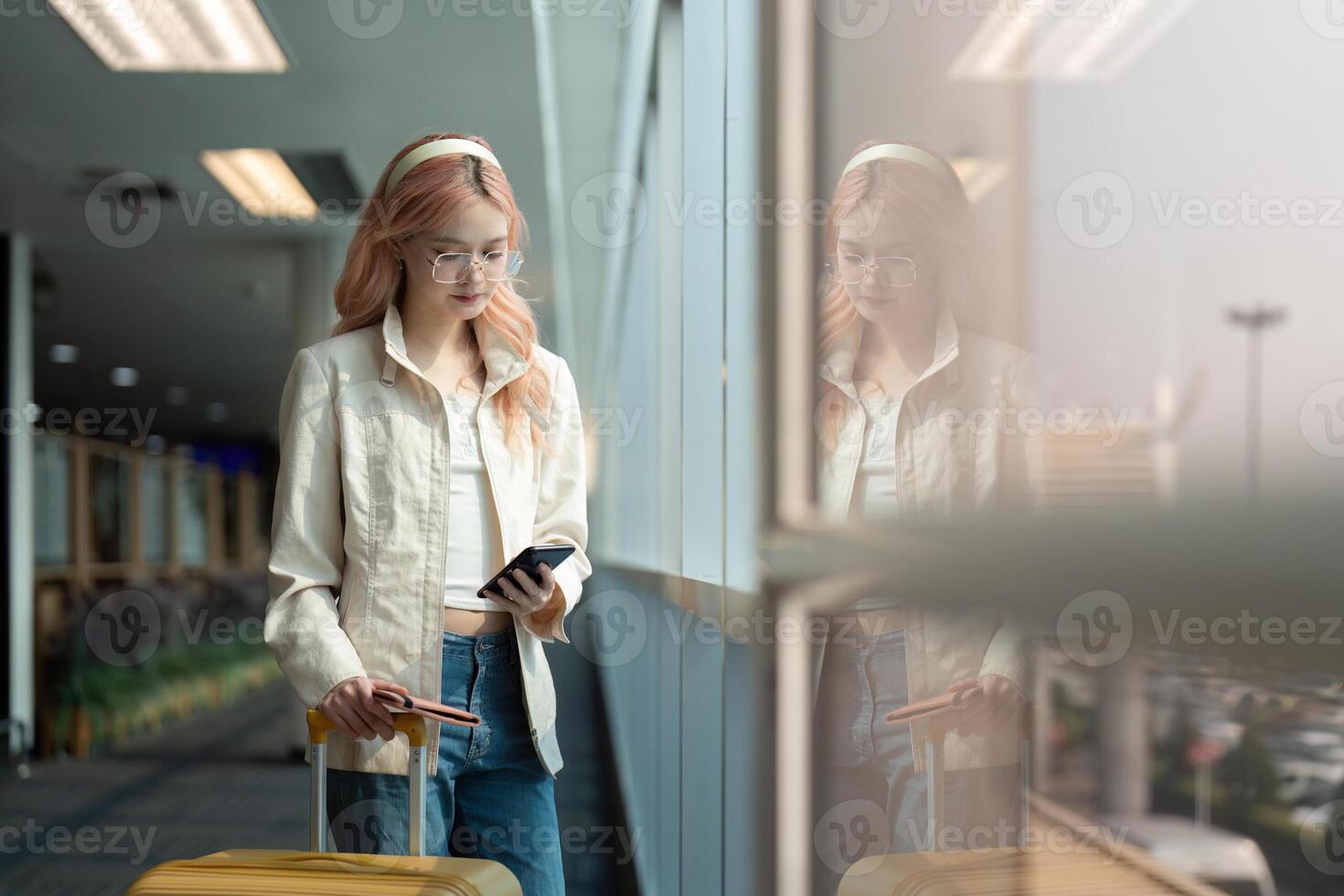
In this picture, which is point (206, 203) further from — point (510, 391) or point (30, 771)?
point (510, 391)

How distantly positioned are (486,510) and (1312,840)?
1242mm

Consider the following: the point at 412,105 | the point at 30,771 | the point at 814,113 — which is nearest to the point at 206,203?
the point at 412,105

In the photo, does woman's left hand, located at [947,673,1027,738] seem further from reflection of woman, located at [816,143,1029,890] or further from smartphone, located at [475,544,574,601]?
smartphone, located at [475,544,574,601]

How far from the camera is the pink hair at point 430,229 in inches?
59.0

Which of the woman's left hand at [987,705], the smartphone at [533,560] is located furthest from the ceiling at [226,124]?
the woman's left hand at [987,705]

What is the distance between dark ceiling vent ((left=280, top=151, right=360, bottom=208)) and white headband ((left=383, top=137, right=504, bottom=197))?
3268 millimetres

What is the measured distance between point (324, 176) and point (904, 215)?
451 centimetres

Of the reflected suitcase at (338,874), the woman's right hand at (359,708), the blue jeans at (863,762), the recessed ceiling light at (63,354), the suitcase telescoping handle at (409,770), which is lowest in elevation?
the reflected suitcase at (338,874)

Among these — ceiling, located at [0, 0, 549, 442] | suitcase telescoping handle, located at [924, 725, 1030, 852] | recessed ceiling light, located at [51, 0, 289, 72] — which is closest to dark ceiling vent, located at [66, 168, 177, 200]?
ceiling, located at [0, 0, 549, 442]

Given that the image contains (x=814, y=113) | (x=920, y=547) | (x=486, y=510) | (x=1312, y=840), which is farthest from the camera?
(x=486, y=510)

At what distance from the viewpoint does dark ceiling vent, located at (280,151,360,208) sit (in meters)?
4.62

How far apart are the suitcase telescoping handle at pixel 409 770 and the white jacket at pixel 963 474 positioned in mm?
735

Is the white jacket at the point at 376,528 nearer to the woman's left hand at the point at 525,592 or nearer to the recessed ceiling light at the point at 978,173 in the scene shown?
the woman's left hand at the point at 525,592

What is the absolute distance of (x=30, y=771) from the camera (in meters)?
5.32
